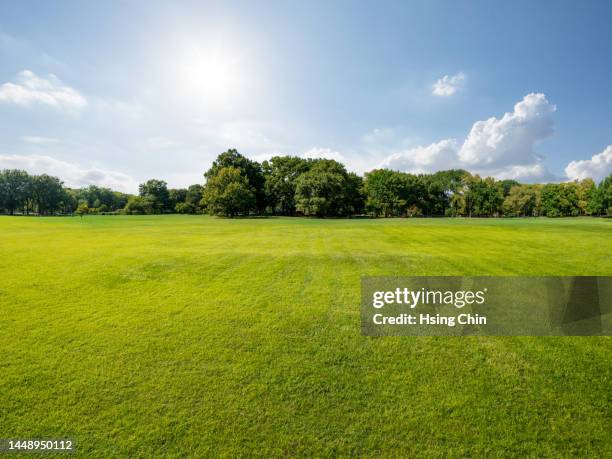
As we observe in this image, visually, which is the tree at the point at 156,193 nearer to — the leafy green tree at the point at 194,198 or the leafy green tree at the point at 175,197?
the leafy green tree at the point at 175,197

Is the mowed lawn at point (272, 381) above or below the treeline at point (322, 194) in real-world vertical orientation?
below

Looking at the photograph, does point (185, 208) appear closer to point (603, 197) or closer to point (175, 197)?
point (175, 197)

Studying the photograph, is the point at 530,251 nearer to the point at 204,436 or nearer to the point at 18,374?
the point at 204,436

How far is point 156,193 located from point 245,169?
4570 centimetres

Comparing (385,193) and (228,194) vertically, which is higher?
(385,193)

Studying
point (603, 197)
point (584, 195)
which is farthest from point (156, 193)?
point (584, 195)

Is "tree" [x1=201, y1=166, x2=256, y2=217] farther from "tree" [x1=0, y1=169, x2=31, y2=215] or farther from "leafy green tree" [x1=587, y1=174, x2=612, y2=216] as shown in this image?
"leafy green tree" [x1=587, y1=174, x2=612, y2=216]

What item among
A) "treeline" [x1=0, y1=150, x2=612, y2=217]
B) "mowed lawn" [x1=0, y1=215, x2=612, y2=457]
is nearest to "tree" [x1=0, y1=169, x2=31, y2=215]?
"treeline" [x1=0, y1=150, x2=612, y2=217]

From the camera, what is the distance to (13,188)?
100 metres

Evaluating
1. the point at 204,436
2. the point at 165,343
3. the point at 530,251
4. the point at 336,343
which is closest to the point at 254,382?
the point at 204,436

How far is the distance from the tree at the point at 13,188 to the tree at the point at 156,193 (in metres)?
37.2

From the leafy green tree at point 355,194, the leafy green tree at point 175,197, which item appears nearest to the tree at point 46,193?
the leafy green tree at point 175,197

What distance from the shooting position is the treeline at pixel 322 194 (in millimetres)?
74312

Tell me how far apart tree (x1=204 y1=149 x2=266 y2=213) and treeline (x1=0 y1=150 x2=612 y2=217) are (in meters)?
0.29
